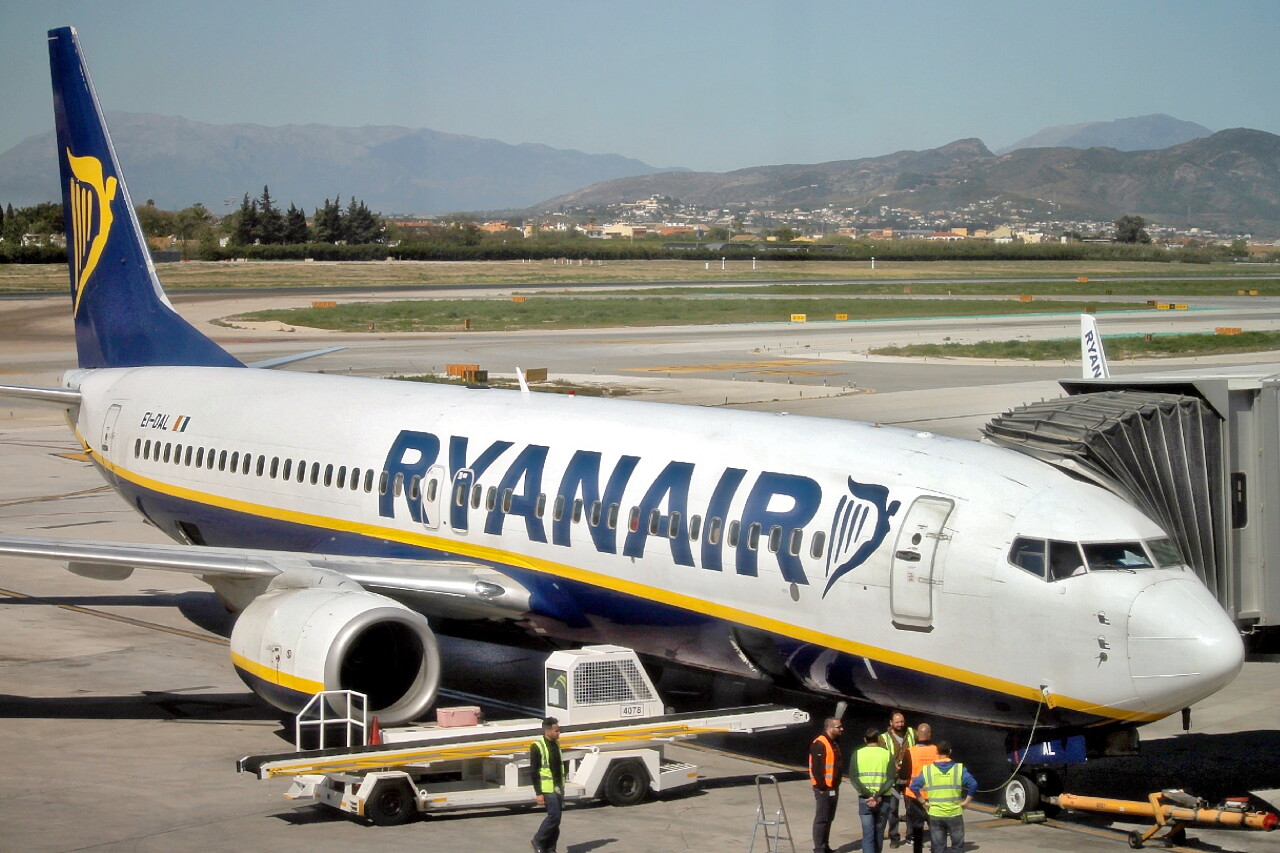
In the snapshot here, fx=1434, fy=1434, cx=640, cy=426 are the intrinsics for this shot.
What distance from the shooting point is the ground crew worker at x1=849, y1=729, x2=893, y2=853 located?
13.4 m

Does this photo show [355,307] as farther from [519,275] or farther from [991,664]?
[991,664]

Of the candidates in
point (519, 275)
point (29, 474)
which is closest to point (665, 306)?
point (519, 275)

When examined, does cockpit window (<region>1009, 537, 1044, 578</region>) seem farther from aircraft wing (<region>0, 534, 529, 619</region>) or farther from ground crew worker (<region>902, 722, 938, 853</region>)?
aircraft wing (<region>0, 534, 529, 619</region>)

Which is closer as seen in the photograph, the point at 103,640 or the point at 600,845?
the point at 600,845

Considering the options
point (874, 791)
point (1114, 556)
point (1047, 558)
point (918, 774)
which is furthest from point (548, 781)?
point (1114, 556)

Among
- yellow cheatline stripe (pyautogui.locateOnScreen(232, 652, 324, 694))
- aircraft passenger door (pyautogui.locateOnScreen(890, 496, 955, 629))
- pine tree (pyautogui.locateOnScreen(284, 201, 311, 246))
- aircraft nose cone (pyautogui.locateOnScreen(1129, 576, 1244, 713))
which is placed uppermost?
pine tree (pyautogui.locateOnScreen(284, 201, 311, 246))

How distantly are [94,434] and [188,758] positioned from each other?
11588 mm

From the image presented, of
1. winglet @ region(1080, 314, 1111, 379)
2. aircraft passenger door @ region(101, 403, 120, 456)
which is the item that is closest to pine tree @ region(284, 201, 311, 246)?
aircraft passenger door @ region(101, 403, 120, 456)

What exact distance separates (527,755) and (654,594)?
275cm

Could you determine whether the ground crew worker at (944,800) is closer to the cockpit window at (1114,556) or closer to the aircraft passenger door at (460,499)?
the cockpit window at (1114,556)

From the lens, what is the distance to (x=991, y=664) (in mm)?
14555

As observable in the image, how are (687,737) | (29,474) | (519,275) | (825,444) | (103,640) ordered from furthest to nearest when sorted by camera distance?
(519,275)
(29,474)
(103,640)
(825,444)
(687,737)

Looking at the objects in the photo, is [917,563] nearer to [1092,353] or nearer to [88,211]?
[1092,353]

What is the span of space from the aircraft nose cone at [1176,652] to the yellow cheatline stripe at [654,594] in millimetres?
389
